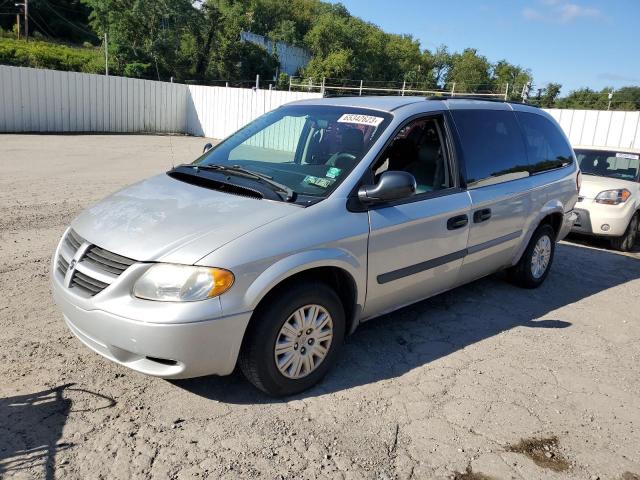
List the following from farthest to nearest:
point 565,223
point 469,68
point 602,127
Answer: point 469,68
point 602,127
point 565,223

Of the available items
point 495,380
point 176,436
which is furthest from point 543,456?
point 176,436

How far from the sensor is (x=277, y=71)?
52.8m

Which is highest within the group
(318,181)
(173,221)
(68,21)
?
(68,21)

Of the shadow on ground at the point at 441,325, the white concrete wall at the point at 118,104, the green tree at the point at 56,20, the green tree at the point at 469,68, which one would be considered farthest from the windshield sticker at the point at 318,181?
the green tree at the point at 469,68

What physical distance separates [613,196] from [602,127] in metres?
6.70

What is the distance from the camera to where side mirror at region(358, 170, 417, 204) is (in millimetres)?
3555

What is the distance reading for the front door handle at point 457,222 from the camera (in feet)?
13.9

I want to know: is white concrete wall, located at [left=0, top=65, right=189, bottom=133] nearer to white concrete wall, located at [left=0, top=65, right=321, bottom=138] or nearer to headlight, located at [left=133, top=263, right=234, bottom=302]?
white concrete wall, located at [left=0, top=65, right=321, bottom=138]

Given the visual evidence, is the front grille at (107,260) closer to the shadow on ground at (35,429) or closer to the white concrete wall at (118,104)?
the shadow on ground at (35,429)

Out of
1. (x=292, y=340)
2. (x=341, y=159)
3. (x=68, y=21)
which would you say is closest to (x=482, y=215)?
(x=341, y=159)

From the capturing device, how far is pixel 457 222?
14.1 ft

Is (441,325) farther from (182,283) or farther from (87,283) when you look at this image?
(87,283)

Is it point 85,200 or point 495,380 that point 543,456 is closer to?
point 495,380

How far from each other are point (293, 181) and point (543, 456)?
90.1 inches
